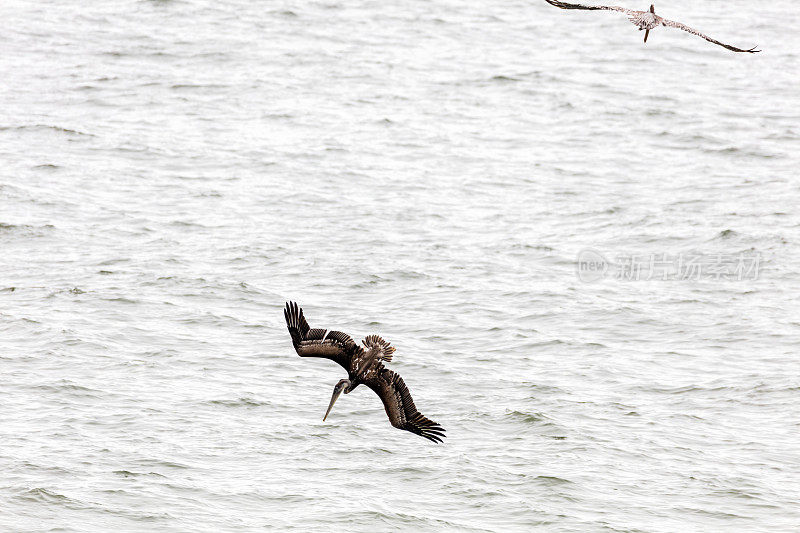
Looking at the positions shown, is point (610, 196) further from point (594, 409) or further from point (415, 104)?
point (594, 409)

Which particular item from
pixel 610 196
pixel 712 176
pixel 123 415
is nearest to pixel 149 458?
pixel 123 415

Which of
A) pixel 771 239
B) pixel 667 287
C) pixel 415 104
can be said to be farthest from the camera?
pixel 415 104

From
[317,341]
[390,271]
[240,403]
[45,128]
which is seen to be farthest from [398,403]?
[45,128]

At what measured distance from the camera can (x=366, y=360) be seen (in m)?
12.5

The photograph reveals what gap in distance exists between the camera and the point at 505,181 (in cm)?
3103

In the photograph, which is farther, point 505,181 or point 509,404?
point 505,181

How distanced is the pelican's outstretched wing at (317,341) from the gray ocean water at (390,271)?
5183 millimetres

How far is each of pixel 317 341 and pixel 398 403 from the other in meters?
1.03

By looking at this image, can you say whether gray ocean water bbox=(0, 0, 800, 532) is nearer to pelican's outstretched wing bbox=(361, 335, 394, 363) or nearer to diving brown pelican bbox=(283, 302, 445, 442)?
diving brown pelican bbox=(283, 302, 445, 442)

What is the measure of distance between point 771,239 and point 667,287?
11.1 ft

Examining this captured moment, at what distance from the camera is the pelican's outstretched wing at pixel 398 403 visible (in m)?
12.3

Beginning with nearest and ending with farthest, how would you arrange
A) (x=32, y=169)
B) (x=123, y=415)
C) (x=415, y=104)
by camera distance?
1. (x=123, y=415)
2. (x=32, y=169)
3. (x=415, y=104)

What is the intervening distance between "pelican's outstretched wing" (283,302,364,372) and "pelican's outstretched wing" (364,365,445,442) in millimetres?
334

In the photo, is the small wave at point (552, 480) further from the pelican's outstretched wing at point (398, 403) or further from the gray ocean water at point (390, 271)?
the pelican's outstretched wing at point (398, 403)
